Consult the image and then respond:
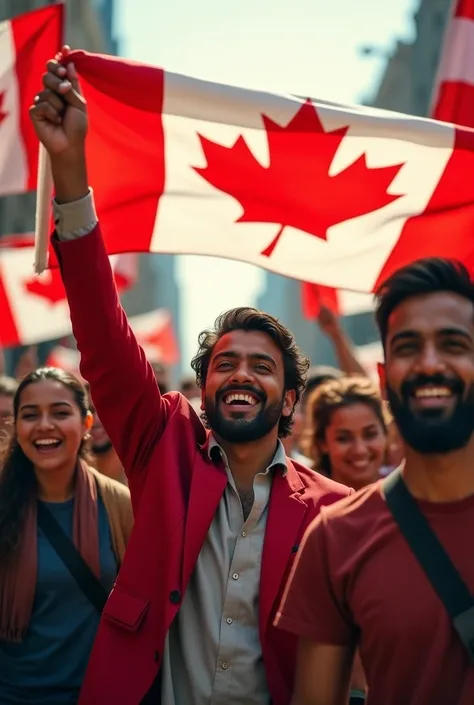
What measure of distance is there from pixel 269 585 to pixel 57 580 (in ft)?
4.24

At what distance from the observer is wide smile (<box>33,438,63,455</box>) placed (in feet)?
15.0

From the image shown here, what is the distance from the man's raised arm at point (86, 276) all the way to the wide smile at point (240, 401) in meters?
0.24

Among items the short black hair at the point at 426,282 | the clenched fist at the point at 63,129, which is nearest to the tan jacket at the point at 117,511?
the clenched fist at the point at 63,129

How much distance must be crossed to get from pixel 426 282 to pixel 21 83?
4.95 meters

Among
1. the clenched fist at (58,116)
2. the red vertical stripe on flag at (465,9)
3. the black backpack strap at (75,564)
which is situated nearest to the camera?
the clenched fist at (58,116)

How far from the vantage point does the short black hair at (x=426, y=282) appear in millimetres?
2561

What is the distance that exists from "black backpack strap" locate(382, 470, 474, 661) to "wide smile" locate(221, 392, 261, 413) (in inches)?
40.2

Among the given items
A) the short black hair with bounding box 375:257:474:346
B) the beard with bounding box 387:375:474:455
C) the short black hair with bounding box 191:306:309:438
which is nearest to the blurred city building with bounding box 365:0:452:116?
the short black hair with bounding box 191:306:309:438

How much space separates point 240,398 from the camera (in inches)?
134

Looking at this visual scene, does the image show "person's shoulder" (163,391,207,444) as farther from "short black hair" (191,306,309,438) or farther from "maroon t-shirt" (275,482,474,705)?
"maroon t-shirt" (275,482,474,705)

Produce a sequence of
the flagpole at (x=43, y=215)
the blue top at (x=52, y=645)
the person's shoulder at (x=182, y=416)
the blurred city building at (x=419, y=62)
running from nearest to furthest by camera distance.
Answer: the person's shoulder at (x=182, y=416)
the flagpole at (x=43, y=215)
the blue top at (x=52, y=645)
the blurred city building at (x=419, y=62)

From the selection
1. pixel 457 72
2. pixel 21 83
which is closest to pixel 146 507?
pixel 457 72

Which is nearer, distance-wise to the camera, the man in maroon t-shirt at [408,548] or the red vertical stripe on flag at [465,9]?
the man in maroon t-shirt at [408,548]

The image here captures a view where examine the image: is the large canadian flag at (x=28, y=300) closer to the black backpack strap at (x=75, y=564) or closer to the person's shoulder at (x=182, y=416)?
the black backpack strap at (x=75, y=564)
